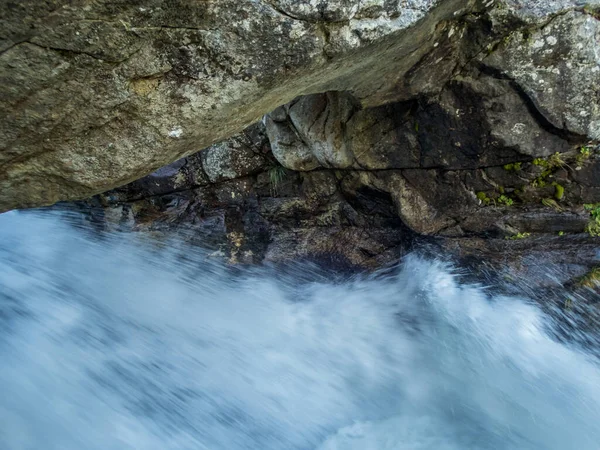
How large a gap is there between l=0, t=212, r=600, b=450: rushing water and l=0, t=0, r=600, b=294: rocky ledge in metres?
0.59

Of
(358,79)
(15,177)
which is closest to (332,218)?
(358,79)

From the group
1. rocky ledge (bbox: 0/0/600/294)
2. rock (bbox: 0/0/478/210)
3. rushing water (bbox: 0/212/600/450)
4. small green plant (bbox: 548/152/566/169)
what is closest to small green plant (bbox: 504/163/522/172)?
rocky ledge (bbox: 0/0/600/294)

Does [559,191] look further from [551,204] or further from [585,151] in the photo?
[585,151]

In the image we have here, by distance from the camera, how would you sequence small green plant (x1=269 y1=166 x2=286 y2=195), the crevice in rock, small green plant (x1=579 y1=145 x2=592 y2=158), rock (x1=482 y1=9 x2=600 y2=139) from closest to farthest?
rock (x1=482 y1=9 x2=600 y2=139), the crevice in rock, small green plant (x1=579 y1=145 x2=592 y2=158), small green plant (x1=269 y1=166 x2=286 y2=195)

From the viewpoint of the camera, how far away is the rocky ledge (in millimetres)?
2824

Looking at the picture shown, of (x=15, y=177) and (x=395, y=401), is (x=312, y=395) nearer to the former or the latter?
(x=395, y=401)

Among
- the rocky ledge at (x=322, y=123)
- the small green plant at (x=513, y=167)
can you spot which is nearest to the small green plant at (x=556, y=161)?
the rocky ledge at (x=322, y=123)

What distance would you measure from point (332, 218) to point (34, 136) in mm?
3890

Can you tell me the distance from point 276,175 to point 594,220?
12.6 ft

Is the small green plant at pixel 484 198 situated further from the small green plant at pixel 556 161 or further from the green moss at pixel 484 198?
the small green plant at pixel 556 161

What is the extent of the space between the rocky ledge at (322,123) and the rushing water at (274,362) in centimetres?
59

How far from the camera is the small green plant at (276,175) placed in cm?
621

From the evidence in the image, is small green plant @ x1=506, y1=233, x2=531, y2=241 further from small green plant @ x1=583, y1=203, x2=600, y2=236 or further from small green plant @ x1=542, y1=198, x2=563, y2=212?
small green plant @ x1=583, y1=203, x2=600, y2=236

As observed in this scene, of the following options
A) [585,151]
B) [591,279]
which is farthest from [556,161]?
[591,279]
